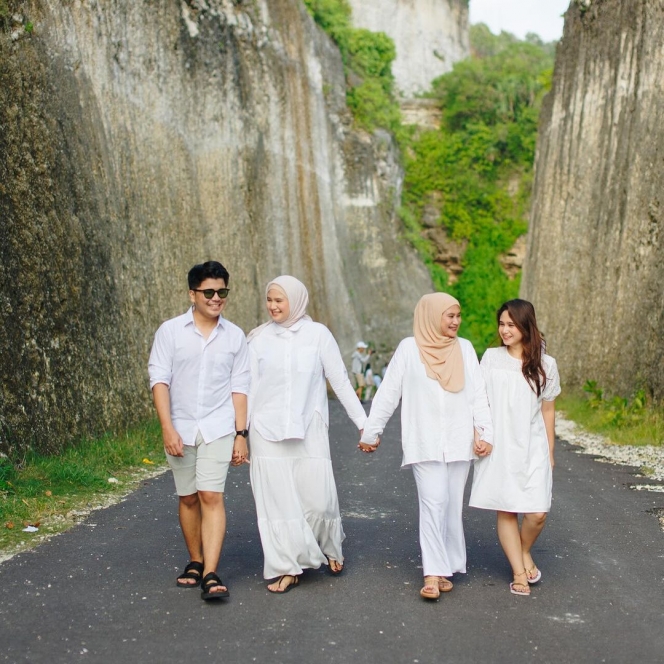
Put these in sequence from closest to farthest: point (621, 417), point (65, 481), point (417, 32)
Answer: point (65, 481)
point (621, 417)
point (417, 32)

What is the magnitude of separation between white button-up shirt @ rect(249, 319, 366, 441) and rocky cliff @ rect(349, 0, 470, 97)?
44688 mm

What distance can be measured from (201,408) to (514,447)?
2130mm

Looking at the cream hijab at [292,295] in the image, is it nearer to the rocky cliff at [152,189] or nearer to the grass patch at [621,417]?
the rocky cliff at [152,189]

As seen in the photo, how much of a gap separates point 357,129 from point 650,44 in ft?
61.9

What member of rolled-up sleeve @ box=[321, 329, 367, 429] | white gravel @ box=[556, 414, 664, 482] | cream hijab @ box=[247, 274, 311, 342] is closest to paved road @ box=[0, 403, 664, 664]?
rolled-up sleeve @ box=[321, 329, 367, 429]

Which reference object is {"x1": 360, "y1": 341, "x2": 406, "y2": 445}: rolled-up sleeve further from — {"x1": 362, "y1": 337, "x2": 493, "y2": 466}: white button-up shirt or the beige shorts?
the beige shorts

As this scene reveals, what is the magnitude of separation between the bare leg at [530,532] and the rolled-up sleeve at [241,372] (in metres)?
2.11

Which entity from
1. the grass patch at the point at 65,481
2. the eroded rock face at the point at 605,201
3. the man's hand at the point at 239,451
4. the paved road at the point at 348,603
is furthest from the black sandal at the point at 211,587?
the eroded rock face at the point at 605,201

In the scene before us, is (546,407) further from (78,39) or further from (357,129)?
(357,129)

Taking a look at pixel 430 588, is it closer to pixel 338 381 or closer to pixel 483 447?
pixel 483 447

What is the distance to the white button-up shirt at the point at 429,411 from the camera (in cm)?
696

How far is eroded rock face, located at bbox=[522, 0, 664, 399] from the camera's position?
2081cm

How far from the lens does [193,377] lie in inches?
269

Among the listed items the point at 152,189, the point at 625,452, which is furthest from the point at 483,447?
the point at 152,189
